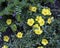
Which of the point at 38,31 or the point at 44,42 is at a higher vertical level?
the point at 38,31

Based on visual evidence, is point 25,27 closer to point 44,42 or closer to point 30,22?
point 30,22

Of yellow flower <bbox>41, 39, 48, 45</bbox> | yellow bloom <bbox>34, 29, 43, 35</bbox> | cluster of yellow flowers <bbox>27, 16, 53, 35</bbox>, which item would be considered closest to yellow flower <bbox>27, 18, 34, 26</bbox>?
cluster of yellow flowers <bbox>27, 16, 53, 35</bbox>

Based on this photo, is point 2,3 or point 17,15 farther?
point 2,3

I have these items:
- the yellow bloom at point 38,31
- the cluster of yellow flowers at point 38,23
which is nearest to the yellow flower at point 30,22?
the cluster of yellow flowers at point 38,23

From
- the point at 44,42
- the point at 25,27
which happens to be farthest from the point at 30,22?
the point at 44,42

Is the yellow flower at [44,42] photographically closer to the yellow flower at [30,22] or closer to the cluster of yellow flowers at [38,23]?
the cluster of yellow flowers at [38,23]

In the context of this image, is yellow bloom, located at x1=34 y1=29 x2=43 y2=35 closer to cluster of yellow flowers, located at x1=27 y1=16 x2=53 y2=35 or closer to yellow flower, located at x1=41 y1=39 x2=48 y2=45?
cluster of yellow flowers, located at x1=27 y1=16 x2=53 y2=35

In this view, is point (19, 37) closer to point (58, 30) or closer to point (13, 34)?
point (13, 34)

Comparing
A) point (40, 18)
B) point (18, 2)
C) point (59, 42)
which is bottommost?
point (59, 42)

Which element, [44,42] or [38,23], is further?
[38,23]

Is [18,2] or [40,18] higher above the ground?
[18,2]

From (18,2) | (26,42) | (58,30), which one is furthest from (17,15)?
(58,30)
